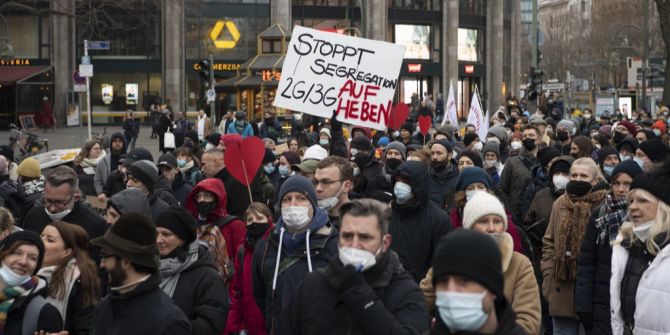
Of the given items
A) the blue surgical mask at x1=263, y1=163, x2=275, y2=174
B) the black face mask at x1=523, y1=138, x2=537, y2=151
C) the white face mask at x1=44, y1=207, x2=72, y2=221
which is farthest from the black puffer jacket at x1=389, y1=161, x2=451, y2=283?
the black face mask at x1=523, y1=138, x2=537, y2=151

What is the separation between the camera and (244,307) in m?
7.41

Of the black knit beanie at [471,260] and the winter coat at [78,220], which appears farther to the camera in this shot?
the winter coat at [78,220]

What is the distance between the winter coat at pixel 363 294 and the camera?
490 cm

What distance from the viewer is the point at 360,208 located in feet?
17.6

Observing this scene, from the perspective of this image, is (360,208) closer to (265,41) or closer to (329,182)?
(329,182)

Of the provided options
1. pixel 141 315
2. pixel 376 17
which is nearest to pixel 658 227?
pixel 141 315

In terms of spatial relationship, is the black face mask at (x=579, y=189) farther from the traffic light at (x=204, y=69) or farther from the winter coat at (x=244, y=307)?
the traffic light at (x=204, y=69)

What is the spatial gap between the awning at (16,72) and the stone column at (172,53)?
604cm

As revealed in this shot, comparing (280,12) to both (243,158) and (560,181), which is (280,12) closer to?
(243,158)

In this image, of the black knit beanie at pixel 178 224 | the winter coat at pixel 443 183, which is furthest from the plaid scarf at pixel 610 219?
the winter coat at pixel 443 183

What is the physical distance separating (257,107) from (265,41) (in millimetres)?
2643

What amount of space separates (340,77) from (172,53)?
47.3 meters

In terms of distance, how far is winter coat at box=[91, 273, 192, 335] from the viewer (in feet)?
17.9

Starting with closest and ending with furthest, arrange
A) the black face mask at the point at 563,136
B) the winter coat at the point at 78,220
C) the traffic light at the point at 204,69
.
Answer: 1. the winter coat at the point at 78,220
2. the black face mask at the point at 563,136
3. the traffic light at the point at 204,69
